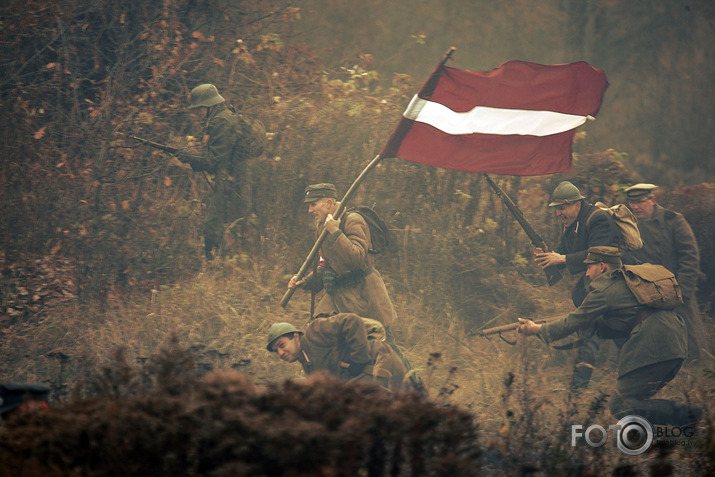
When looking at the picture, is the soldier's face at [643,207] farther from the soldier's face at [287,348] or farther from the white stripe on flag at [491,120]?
the soldier's face at [287,348]

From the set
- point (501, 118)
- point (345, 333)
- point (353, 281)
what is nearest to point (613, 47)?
point (501, 118)

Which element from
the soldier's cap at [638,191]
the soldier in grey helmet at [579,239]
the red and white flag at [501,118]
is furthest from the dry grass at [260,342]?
the red and white flag at [501,118]

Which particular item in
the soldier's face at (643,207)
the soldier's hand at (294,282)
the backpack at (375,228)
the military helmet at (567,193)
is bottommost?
the soldier's hand at (294,282)

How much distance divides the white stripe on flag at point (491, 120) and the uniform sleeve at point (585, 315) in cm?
200

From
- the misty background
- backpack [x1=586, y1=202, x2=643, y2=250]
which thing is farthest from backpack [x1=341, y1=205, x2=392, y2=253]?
the misty background

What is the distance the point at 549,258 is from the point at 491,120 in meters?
1.74

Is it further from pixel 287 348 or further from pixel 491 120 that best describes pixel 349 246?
pixel 491 120

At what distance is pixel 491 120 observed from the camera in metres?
7.79

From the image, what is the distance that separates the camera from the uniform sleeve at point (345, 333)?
21.2 ft

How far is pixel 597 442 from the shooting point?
5.82 m

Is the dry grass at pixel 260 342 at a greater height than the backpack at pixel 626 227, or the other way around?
the backpack at pixel 626 227

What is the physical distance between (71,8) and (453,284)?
263 inches

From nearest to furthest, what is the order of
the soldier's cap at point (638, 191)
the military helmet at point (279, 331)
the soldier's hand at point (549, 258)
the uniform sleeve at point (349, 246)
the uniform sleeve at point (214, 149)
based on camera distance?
the military helmet at point (279, 331)
the uniform sleeve at point (349, 246)
the soldier's hand at point (549, 258)
the soldier's cap at point (638, 191)
the uniform sleeve at point (214, 149)

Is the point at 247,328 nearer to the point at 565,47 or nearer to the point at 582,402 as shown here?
the point at 582,402
